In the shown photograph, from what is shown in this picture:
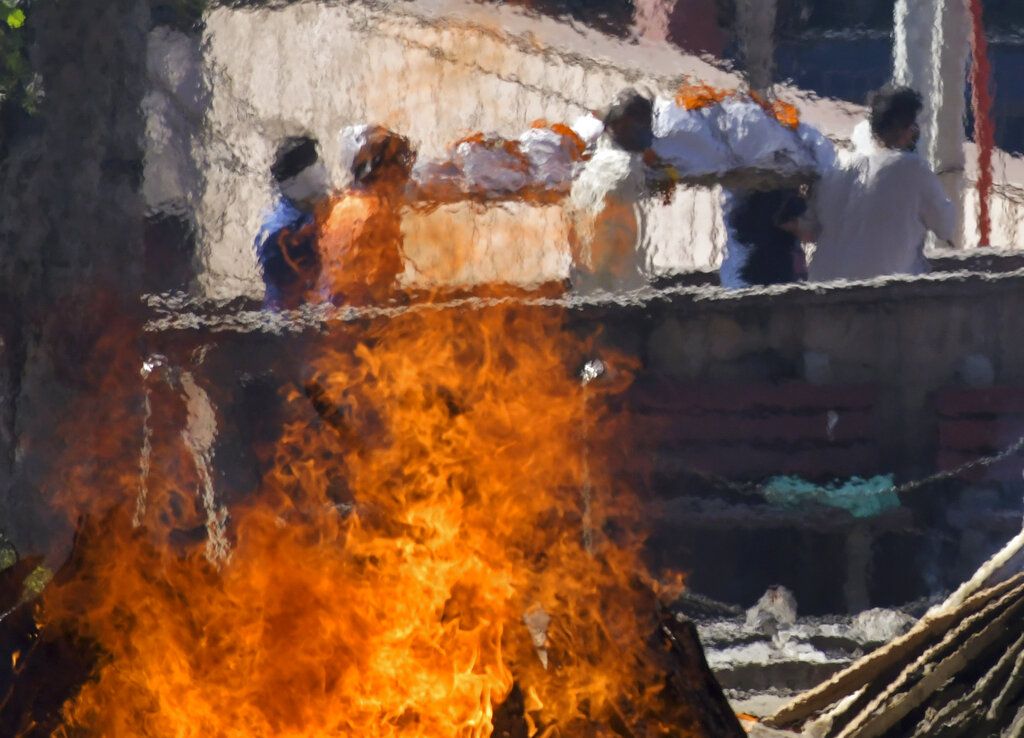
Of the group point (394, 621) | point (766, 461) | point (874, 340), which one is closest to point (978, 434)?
point (874, 340)

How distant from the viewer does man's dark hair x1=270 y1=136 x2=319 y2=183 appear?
8867 mm

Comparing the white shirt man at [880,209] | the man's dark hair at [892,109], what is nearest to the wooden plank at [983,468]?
the white shirt man at [880,209]

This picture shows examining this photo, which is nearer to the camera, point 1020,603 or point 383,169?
point 1020,603

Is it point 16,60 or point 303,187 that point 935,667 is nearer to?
point 303,187

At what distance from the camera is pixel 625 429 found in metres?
7.59

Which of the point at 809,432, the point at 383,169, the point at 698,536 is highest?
the point at 383,169

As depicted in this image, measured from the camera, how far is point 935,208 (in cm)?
835

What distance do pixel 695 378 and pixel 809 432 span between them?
64 centimetres

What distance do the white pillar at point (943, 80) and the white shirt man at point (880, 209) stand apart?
310cm

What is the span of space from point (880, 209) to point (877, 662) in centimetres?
439

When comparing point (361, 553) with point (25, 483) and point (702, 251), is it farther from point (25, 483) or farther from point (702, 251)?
point (702, 251)

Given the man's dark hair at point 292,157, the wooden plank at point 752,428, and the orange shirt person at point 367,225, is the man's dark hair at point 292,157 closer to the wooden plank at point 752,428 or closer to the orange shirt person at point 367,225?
the orange shirt person at point 367,225

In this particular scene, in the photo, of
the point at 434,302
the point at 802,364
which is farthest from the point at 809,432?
the point at 434,302

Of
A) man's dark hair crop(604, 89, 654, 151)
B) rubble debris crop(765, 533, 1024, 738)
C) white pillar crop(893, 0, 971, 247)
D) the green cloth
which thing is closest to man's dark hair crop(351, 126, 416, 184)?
man's dark hair crop(604, 89, 654, 151)
